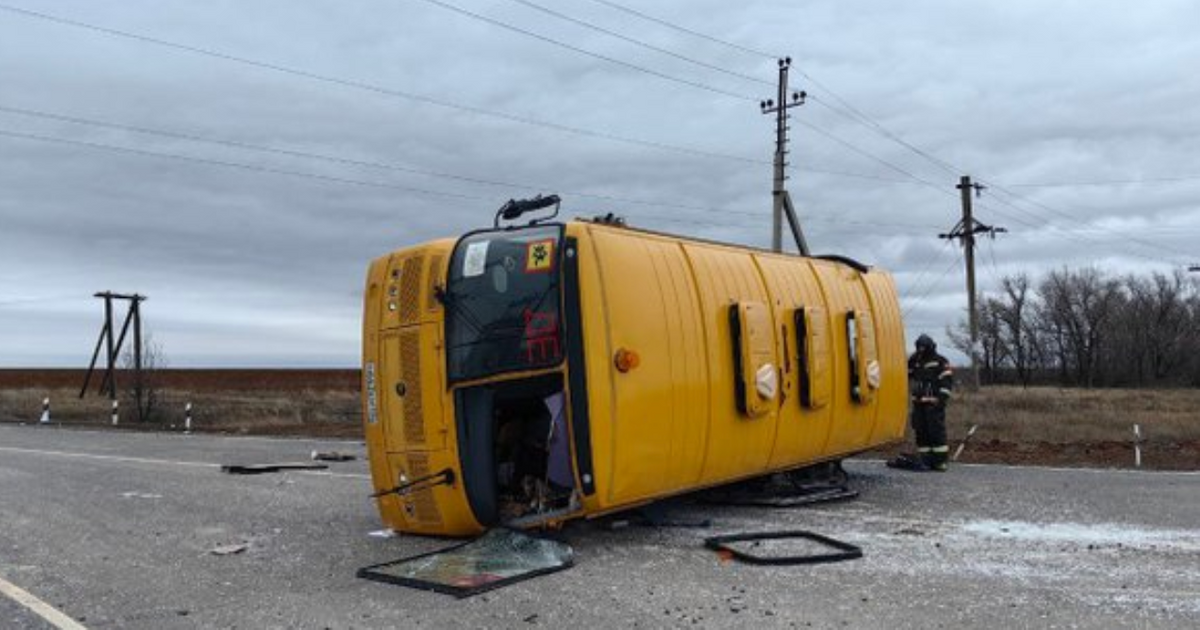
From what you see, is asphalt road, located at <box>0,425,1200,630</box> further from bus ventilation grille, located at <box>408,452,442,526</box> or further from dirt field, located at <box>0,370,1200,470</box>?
dirt field, located at <box>0,370,1200,470</box>

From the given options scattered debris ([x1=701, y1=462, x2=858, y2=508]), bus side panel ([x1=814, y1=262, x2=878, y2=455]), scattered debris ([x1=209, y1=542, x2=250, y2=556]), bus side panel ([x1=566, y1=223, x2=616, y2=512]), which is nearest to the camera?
bus side panel ([x1=566, y1=223, x2=616, y2=512])

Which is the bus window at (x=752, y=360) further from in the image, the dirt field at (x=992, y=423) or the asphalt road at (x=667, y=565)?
the dirt field at (x=992, y=423)

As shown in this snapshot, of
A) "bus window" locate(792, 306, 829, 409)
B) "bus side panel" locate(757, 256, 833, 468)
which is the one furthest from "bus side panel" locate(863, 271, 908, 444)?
"bus window" locate(792, 306, 829, 409)

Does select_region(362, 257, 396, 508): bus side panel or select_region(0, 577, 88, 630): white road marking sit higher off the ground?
select_region(362, 257, 396, 508): bus side panel

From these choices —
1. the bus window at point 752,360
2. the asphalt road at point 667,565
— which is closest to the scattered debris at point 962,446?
the asphalt road at point 667,565

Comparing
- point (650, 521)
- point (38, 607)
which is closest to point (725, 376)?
point (650, 521)

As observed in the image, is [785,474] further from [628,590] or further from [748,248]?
[628,590]

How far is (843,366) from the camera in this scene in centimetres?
980

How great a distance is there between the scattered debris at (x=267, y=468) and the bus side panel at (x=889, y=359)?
302 inches

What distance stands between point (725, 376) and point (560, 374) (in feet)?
5.37

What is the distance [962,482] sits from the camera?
11.2 metres

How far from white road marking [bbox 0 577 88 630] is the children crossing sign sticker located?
11.8 feet

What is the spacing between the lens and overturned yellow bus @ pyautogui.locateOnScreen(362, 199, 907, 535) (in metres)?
6.97

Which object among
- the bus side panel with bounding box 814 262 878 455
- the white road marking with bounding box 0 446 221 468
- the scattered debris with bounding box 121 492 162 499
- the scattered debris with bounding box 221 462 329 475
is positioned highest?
the bus side panel with bounding box 814 262 878 455
